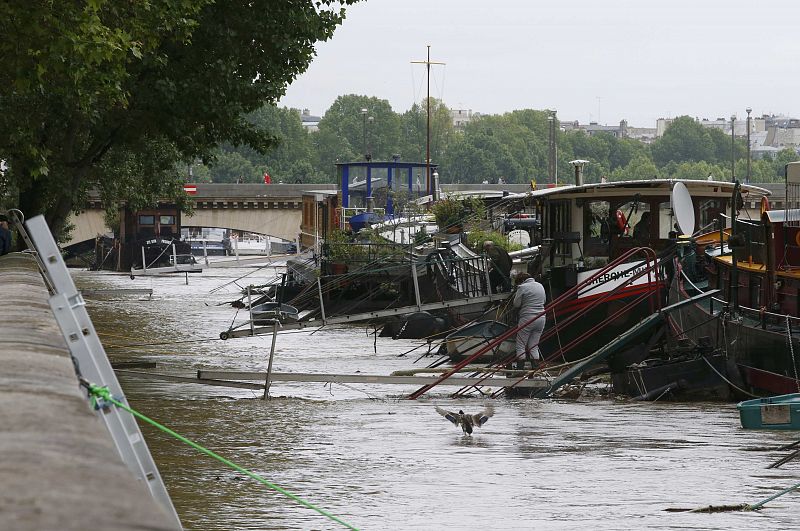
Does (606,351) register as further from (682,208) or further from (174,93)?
(174,93)

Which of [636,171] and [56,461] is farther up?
[636,171]

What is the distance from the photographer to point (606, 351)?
2052 cm

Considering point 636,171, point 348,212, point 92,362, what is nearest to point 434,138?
point 636,171

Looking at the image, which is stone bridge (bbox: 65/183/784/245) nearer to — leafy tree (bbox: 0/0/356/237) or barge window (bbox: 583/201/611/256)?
barge window (bbox: 583/201/611/256)

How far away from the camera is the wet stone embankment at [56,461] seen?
2727 mm

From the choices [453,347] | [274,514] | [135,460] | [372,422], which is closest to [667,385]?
[372,422]

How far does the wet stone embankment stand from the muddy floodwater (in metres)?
5.13

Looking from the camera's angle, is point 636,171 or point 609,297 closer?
point 609,297

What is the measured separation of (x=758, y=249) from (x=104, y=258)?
226ft

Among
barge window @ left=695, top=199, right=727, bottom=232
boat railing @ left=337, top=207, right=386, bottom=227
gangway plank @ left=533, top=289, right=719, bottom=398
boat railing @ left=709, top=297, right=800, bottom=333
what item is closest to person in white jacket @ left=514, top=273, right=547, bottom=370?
gangway plank @ left=533, top=289, right=719, bottom=398

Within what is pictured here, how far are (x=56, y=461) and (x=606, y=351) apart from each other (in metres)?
17.7

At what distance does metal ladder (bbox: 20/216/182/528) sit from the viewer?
470cm

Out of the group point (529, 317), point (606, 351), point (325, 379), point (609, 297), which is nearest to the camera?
point (325, 379)

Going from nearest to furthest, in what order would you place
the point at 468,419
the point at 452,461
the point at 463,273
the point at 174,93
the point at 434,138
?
the point at 452,461 < the point at 468,419 < the point at 174,93 < the point at 463,273 < the point at 434,138
